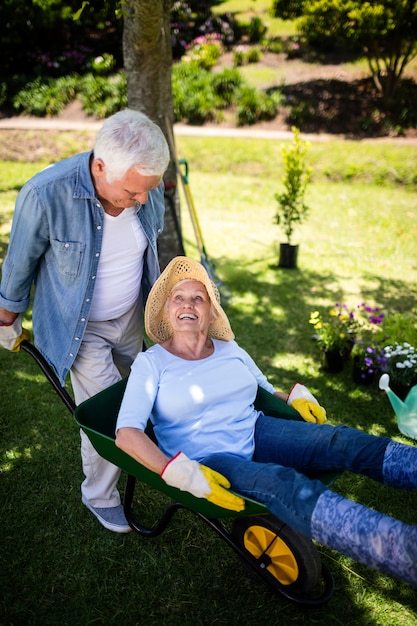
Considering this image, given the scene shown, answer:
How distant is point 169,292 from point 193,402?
1.73 feet

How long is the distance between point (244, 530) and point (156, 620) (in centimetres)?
50

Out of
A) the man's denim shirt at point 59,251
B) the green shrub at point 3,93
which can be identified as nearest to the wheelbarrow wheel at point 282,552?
the man's denim shirt at point 59,251

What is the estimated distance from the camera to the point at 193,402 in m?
2.33

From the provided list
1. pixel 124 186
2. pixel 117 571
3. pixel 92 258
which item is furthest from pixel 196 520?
pixel 124 186

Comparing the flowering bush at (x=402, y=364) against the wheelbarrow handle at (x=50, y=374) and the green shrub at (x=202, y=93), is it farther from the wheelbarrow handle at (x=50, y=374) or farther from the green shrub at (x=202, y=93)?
the green shrub at (x=202, y=93)

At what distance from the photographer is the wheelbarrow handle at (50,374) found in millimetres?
2586

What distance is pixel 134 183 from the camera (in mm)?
2240

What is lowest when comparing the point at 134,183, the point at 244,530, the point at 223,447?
the point at 244,530

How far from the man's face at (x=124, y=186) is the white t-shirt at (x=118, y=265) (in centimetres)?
13

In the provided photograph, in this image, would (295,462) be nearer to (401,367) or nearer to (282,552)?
(282,552)

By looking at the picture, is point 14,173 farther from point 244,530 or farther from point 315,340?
point 244,530

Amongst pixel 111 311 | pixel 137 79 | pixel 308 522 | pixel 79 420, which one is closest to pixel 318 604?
pixel 308 522

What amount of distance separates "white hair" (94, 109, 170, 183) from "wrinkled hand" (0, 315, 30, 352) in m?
0.81

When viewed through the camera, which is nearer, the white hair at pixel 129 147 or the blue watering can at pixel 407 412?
the white hair at pixel 129 147
